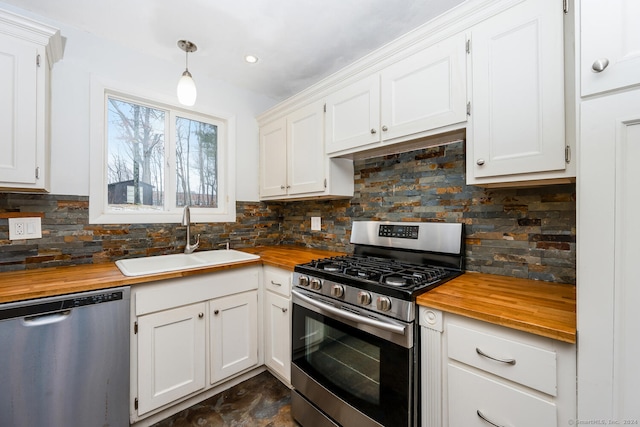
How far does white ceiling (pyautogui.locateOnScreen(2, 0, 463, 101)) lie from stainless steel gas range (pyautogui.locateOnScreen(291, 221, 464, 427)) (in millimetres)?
1278

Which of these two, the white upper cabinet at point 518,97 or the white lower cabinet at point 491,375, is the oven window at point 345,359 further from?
the white upper cabinet at point 518,97

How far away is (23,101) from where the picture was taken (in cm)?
145

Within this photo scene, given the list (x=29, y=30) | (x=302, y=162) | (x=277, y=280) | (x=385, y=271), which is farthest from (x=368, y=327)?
(x=29, y=30)

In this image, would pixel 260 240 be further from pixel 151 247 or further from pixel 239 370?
pixel 239 370

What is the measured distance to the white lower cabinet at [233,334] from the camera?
1822 mm

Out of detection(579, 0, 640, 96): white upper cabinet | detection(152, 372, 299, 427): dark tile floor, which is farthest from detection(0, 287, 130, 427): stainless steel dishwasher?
detection(579, 0, 640, 96): white upper cabinet

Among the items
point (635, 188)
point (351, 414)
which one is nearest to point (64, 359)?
point (351, 414)

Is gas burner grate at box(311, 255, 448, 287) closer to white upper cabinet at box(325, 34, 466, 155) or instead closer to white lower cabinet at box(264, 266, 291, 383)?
white lower cabinet at box(264, 266, 291, 383)

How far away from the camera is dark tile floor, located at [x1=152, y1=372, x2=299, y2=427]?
1.63 metres

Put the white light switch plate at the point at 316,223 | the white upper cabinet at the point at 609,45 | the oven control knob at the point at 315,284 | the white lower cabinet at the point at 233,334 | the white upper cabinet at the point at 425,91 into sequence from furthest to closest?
the white light switch plate at the point at 316,223 → the white lower cabinet at the point at 233,334 → the oven control knob at the point at 315,284 → the white upper cabinet at the point at 425,91 → the white upper cabinet at the point at 609,45

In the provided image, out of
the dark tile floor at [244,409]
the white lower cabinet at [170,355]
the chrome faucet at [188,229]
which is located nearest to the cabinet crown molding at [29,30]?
the chrome faucet at [188,229]

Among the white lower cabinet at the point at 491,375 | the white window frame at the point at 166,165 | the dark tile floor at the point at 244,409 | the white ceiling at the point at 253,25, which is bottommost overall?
the dark tile floor at the point at 244,409

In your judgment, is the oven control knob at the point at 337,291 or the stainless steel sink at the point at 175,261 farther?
the stainless steel sink at the point at 175,261

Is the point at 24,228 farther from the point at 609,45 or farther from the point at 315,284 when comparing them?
the point at 609,45
